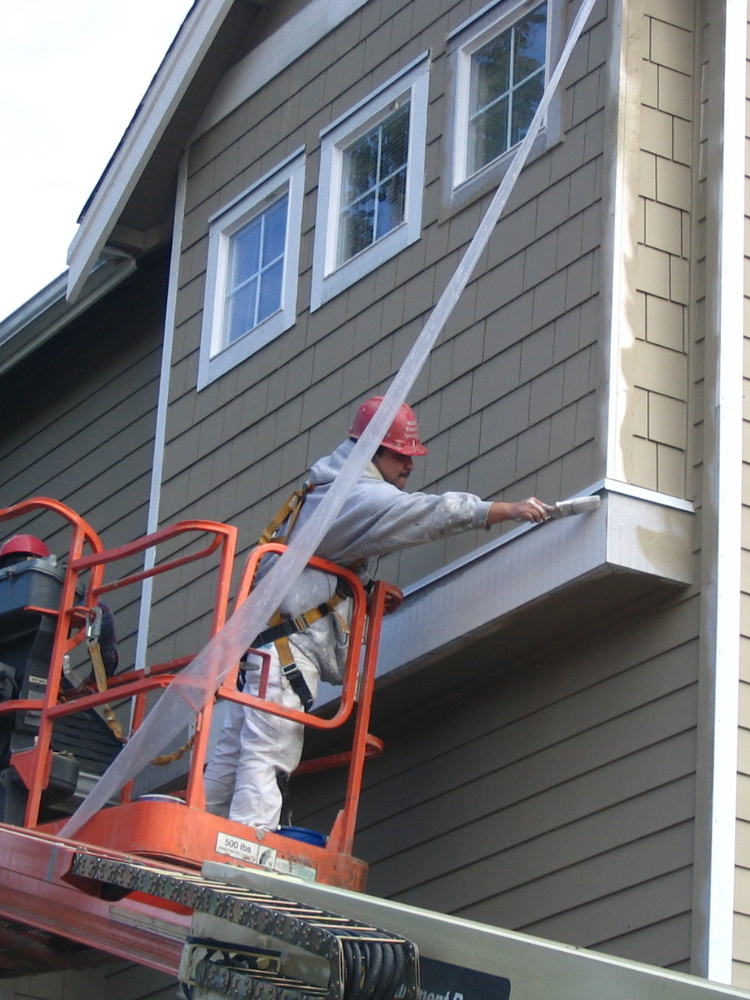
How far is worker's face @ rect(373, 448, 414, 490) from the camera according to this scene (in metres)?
7.71

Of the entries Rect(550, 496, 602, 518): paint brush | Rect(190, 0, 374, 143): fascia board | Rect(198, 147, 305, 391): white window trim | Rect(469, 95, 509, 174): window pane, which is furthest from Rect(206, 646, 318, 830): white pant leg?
Rect(190, 0, 374, 143): fascia board

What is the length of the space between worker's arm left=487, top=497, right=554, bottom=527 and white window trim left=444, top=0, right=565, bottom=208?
2146mm

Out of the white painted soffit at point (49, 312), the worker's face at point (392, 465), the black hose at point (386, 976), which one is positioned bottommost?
the black hose at point (386, 976)

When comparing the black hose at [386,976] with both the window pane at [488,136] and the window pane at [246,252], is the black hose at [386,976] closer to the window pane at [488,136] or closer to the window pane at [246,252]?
the window pane at [488,136]

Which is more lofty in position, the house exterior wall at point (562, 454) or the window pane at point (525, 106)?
the window pane at point (525, 106)

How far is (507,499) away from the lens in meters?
7.64

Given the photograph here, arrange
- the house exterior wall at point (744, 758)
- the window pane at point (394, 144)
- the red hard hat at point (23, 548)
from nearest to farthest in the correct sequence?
the house exterior wall at point (744, 758), the red hard hat at point (23, 548), the window pane at point (394, 144)

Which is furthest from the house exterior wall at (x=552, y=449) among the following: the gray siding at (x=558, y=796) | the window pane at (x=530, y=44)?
the window pane at (x=530, y=44)

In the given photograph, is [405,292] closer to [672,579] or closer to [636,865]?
[672,579]

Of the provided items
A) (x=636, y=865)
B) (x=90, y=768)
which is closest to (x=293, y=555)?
(x=636, y=865)

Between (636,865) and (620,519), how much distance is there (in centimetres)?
138

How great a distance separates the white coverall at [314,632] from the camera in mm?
7051

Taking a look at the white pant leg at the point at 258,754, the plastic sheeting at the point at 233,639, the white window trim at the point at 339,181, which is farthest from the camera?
the white window trim at the point at 339,181

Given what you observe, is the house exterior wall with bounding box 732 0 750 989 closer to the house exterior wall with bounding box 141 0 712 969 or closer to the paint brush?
the house exterior wall with bounding box 141 0 712 969
